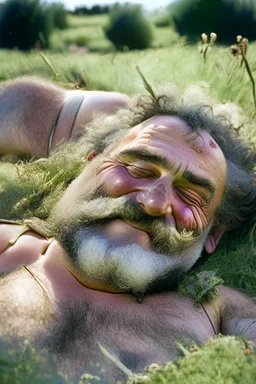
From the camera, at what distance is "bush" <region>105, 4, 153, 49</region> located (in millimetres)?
7152

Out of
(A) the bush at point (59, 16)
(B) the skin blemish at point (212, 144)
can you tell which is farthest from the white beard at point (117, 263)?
(A) the bush at point (59, 16)

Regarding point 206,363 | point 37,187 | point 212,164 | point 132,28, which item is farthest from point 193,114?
point 132,28

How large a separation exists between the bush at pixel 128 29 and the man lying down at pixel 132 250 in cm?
469

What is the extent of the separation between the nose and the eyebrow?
0.07 m

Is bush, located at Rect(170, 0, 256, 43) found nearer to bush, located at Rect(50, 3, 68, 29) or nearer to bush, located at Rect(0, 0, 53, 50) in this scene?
bush, located at Rect(50, 3, 68, 29)

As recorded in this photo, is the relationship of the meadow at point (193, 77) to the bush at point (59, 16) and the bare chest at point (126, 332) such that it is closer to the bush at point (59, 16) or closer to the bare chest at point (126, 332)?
the bare chest at point (126, 332)

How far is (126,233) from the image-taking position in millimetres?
2146

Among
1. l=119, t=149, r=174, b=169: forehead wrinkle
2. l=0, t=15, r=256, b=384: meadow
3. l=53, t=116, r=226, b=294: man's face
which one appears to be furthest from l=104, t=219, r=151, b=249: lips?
l=0, t=15, r=256, b=384: meadow

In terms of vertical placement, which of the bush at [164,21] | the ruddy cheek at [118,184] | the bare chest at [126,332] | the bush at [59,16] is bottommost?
the bush at [164,21]

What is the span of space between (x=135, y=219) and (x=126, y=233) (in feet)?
0.18

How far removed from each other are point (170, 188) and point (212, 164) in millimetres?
243

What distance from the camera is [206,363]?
5.69ft

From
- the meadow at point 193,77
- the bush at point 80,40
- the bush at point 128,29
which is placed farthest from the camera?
the bush at point 128,29

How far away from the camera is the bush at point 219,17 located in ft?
20.8
